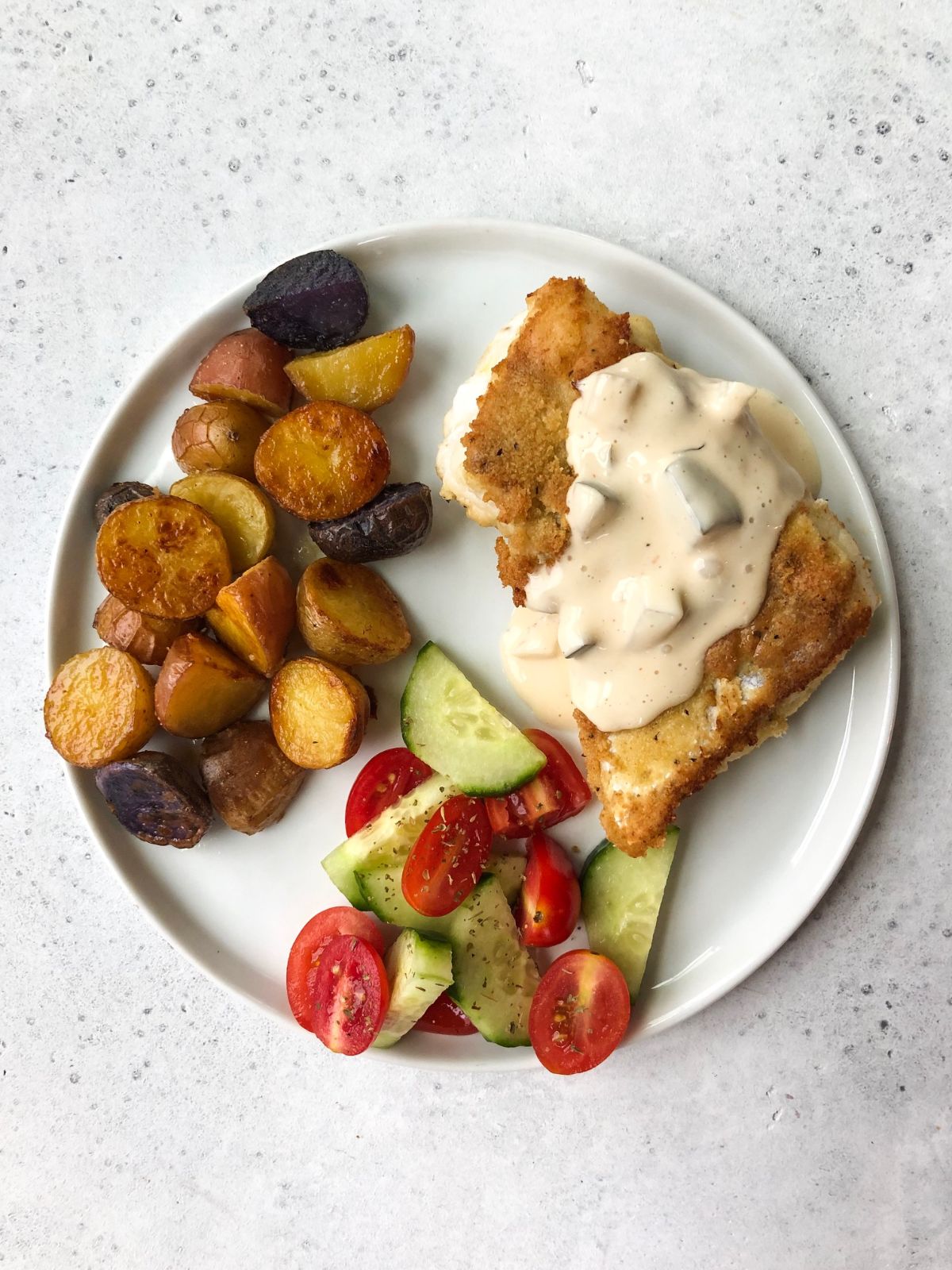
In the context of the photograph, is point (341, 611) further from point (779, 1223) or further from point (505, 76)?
point (779, 1223)

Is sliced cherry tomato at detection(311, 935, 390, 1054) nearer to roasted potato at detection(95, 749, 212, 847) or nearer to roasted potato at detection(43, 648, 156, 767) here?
roasted potato at detection(95, 749, 212, 847)

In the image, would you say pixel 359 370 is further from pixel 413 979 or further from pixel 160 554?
pixel 413 979

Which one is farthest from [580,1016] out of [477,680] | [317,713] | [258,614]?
[258,614]

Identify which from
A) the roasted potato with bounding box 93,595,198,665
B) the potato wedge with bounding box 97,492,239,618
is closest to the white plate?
the roasted potato with bounding box 93,595,198,665

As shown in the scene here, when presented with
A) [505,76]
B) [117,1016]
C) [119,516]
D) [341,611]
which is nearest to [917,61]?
[505,76]

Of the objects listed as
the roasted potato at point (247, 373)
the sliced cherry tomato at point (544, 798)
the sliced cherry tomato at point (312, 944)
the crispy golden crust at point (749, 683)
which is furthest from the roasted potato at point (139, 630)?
the crispy golden crust at point (749, 683)

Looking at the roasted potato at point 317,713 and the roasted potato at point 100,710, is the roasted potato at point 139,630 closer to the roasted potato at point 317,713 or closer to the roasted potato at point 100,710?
the roasted potato at point 100,710
